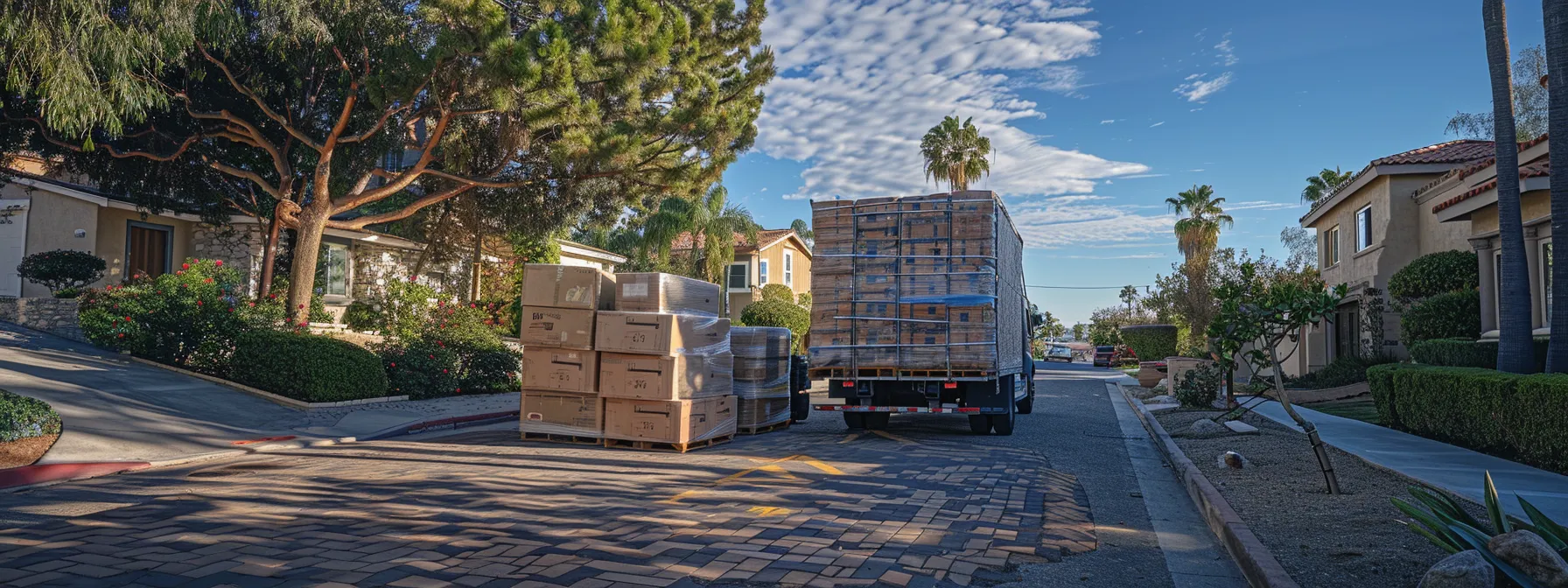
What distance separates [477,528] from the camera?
5.93 metres

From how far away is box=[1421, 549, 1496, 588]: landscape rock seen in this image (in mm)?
3949

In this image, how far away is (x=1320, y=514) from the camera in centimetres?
637

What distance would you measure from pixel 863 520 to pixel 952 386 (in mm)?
5680

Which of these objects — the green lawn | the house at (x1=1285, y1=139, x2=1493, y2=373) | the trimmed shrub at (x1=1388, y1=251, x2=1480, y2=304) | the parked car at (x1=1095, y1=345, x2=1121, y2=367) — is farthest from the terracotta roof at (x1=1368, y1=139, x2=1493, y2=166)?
the parked car at (x1=1095, y1=345, x2=1121, y2=367)

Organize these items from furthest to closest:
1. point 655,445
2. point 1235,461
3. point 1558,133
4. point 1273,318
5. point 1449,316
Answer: point 1449,316
point 655,445
point 1558,133
point 1235,461
point 1273,318

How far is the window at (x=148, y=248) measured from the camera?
20.5m

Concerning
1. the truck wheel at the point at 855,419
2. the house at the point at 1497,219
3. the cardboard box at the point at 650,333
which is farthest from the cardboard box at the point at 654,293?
the house at the point at 1497,219

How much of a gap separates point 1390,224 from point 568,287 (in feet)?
58.6

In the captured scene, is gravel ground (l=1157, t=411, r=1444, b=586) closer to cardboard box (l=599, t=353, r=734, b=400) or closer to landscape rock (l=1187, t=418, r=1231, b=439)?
landscape rock (l=1187, t=418, r=1231, b=439)

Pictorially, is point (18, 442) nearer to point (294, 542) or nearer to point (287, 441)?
point (287, 441)

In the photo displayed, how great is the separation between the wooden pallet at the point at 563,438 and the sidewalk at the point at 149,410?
6.93 feet

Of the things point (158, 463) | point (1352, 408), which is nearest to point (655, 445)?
point (158, 463)

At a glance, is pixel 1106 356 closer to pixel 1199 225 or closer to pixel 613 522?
pixel 1199 225

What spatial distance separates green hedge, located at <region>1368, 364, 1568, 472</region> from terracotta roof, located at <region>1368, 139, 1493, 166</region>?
28.2ft
